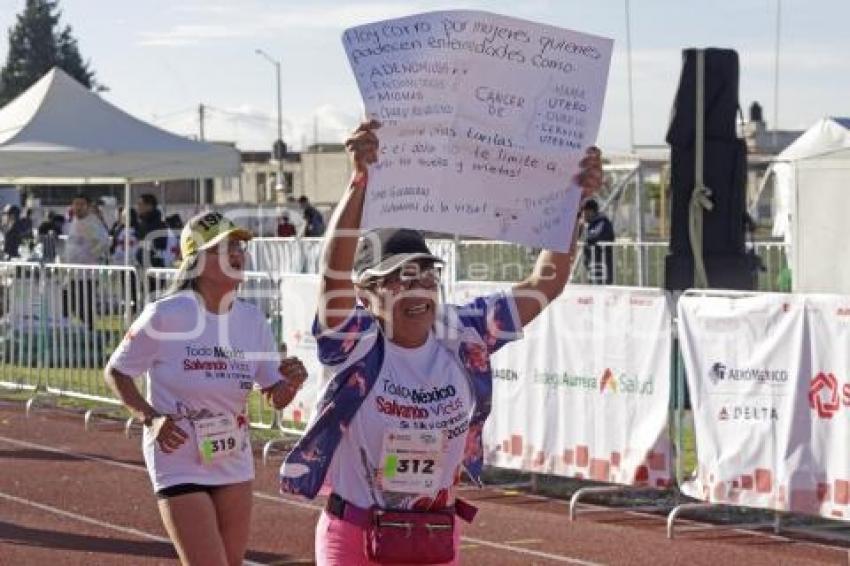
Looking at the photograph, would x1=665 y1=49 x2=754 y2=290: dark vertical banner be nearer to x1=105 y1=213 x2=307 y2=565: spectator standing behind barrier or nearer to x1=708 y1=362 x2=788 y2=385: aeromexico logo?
x1=708 y1=362 x2=788 y2=385: aeromexico logo

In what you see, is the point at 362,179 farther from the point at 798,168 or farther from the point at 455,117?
the point at 798,168

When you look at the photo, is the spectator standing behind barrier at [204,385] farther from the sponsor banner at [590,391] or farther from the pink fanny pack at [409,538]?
the sponsor banner at [590,391]

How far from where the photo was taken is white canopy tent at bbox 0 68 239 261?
24.0 metres

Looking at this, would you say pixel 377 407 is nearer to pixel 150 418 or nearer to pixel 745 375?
pixel 150 418

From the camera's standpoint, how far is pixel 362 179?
5.37m

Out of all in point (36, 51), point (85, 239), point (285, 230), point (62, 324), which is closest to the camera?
point (62, 324)

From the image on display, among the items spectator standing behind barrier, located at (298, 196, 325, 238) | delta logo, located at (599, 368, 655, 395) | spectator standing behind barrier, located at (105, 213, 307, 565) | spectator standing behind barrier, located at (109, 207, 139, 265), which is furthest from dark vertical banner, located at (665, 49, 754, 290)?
spectator standing behind barrier, located at (298, 196, 325, 238)

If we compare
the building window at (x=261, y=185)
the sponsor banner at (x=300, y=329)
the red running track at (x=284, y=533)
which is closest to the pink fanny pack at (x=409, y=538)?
the red running track at (x=284, y=533)

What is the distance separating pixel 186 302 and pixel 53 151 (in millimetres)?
16808

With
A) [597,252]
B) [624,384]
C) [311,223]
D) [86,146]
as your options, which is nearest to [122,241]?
[86,146]

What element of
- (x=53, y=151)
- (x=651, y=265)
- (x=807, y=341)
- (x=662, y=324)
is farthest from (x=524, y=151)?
(x=651, y=265)

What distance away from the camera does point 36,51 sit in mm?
119500

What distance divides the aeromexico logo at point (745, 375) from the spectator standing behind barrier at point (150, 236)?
13.5 m

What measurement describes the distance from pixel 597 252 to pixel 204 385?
19.2 metres
